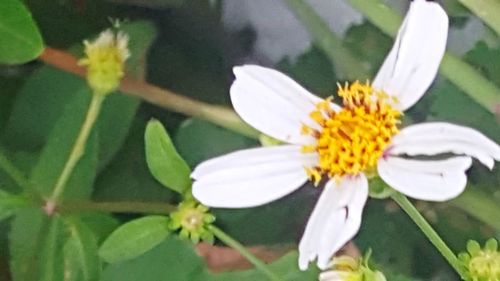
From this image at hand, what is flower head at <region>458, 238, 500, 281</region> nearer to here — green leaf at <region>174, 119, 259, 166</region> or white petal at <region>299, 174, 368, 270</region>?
white petal at <region>299, 174, 368, 270</region>

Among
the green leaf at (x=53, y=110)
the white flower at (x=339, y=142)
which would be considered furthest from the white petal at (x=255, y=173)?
the green leaf at (x=53, y=110)

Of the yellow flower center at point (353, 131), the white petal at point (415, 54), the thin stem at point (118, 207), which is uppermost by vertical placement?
the white petal at point (415, 54)

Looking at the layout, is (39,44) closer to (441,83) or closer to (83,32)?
(83,32)

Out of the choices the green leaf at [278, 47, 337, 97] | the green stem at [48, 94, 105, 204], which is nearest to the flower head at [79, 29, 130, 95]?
the green stem at [48, 94, 105, 204]

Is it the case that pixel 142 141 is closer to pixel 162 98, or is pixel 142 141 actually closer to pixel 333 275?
pixel 162 98

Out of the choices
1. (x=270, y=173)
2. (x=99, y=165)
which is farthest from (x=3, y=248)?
(x=270, y=173)

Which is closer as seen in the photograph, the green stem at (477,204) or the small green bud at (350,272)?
the small green bud at (350,272)

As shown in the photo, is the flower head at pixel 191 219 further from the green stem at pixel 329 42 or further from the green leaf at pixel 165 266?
the green stem at pixel 329 42

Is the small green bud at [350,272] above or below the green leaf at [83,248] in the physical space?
above
